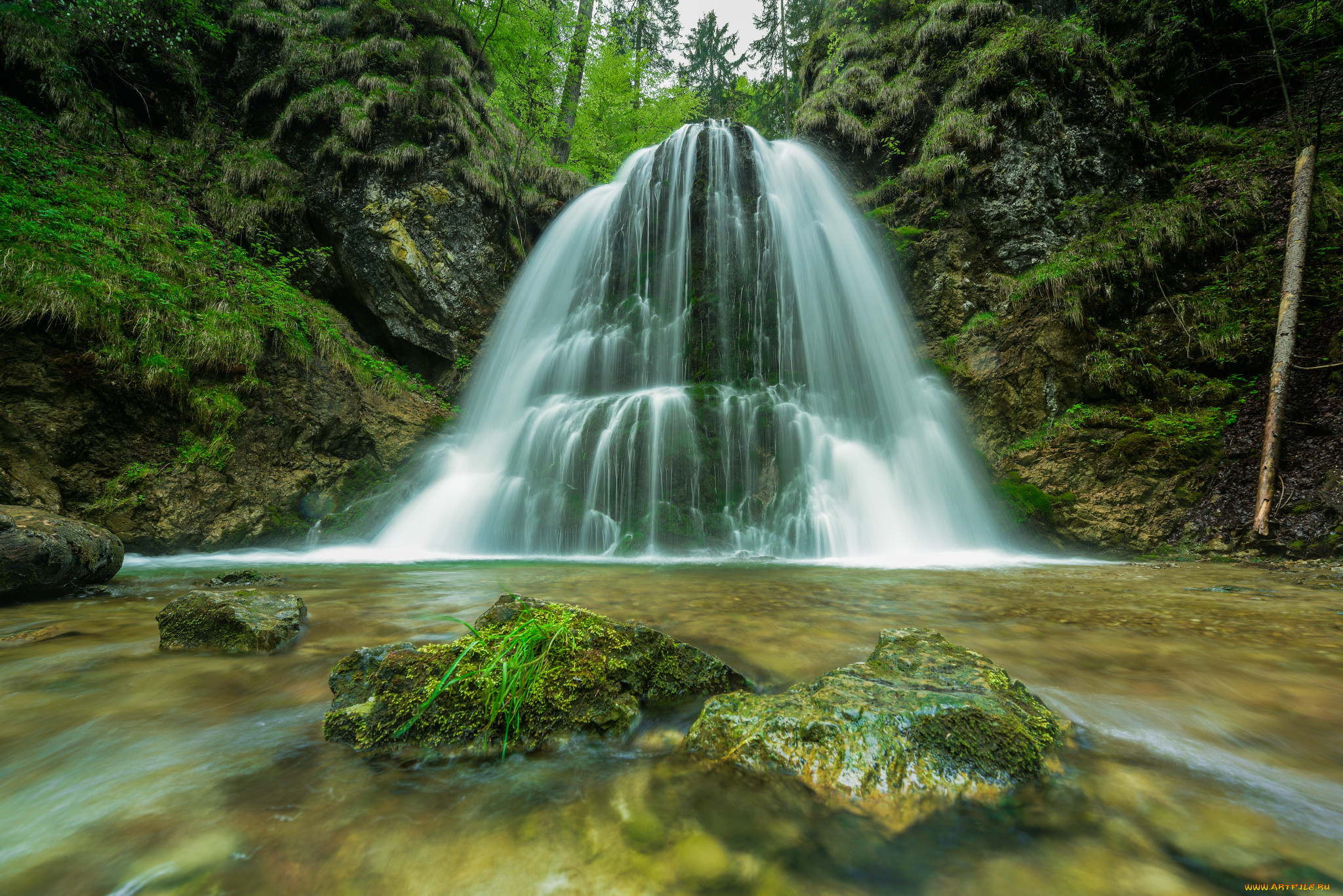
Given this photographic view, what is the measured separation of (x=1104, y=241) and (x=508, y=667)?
10.9 m

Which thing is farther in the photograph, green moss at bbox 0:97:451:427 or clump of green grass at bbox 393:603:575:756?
green moss at bbox 0:97:451:427

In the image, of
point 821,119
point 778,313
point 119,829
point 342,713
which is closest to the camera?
point 119,829

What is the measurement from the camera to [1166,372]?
23.1 ft

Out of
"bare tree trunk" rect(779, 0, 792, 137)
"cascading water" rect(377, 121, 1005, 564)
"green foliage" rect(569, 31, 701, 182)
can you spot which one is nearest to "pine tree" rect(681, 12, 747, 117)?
"bare tree trunk" rect(779, 0, 792, 137)

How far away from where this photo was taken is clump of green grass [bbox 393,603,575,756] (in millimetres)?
1627

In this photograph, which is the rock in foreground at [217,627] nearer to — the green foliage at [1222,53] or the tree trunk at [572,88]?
the tree trunk at [572,88]

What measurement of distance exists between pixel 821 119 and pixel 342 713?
47.4 feet

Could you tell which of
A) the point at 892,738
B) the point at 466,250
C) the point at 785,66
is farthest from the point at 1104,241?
the point at 785,66

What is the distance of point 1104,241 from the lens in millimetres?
8141

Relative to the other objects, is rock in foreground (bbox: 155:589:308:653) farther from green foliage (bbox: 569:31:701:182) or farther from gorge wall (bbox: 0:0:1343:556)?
green foliage (bbox: 569:31:701:182)

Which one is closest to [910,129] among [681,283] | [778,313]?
[778,313]

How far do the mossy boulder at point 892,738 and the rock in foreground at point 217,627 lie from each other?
89.8 inches

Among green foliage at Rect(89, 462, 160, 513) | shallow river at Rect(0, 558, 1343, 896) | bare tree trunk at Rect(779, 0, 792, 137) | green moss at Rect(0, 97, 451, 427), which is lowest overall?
shallow river at Rect(0, 558, 1343, 896)

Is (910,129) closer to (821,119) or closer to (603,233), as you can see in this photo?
(821,119)
